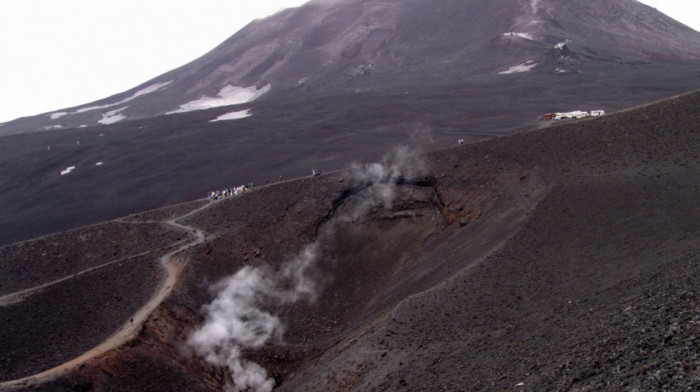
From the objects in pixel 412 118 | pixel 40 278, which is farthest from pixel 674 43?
pixel 40 278

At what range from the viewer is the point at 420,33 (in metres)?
87.0

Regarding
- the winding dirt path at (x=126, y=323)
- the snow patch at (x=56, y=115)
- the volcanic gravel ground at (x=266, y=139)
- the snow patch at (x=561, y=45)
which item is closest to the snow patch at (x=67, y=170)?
the volcanic gravel ground at (x=266, y=139)

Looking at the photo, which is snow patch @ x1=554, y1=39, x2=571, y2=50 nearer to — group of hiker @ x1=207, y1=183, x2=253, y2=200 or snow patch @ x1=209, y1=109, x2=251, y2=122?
snow patch @ x1=209, y1=109, x2=251, y2=122

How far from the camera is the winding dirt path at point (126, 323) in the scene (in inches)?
535

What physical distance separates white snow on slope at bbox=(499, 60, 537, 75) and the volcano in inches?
470

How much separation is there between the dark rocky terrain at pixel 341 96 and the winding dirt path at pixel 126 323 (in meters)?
15.2

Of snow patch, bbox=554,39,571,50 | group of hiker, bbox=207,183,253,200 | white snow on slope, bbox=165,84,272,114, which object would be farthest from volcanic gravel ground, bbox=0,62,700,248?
white snow on slope, bbox=165,84,272,114

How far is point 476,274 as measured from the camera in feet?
51.2

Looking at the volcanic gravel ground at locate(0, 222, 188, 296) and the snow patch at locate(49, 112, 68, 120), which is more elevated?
the snow patch at locate(49, 112, 68, 120)

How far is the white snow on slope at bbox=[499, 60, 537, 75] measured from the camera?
65.8 meters

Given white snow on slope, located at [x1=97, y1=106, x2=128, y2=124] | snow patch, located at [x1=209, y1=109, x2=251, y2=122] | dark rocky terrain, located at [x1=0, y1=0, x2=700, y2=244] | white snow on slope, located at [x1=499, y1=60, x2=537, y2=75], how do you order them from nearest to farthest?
dark rocky terrain, located at [x1=0, y1=0, x2=700, y2=244] → snow patch, located at [x1=209, y1=109, x2=251, y2=122] → white snow on slope, located at [x1=499, y1=60, x2=537, y2=75] → white snow on slope, located at [x1=97, y1=106, x2=128, y2=124]

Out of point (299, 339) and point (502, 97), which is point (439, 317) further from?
point (502, 97)

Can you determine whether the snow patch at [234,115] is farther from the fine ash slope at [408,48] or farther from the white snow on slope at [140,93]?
the white snow on slope at [140,93]

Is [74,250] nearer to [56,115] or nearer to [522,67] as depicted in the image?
[522,67]
